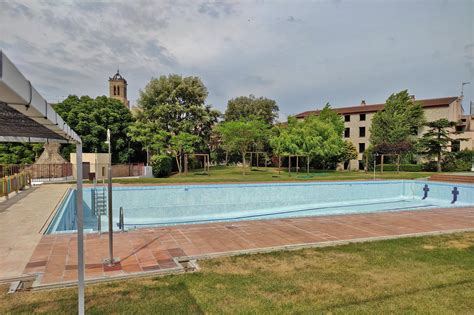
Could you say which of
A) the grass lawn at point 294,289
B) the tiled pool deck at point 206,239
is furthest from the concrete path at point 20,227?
the grass lawn at point 294,289

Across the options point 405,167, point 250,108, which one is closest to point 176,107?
point 250,108

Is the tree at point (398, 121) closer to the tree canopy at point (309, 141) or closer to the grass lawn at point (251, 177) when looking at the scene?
the tree canopy at point (309, 141)

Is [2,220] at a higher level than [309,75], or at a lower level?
lower

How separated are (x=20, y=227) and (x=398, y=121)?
35958 mm

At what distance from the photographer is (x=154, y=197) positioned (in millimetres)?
16391

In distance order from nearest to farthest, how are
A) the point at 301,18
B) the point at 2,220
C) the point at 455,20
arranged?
1. the point at 2,220
2. the point at 301,18
3. the point at 455,20

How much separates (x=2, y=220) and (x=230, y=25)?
11665 mm

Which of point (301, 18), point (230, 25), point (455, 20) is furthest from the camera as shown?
point (455, 20)

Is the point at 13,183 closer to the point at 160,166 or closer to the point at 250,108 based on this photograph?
the point at 160,166

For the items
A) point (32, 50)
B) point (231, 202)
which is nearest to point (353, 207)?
point (231, 202)

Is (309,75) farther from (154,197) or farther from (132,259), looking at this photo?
(132,259)

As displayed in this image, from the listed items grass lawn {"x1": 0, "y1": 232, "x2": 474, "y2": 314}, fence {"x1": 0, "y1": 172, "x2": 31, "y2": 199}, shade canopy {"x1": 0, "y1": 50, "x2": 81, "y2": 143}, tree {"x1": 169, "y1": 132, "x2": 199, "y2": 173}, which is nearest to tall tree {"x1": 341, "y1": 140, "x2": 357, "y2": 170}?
tree {"x1": 169, "y1": 132, "x2": 199, "y2": 173}

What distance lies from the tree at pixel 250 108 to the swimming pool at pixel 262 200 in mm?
26901

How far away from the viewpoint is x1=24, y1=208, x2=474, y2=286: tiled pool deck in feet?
16.6
